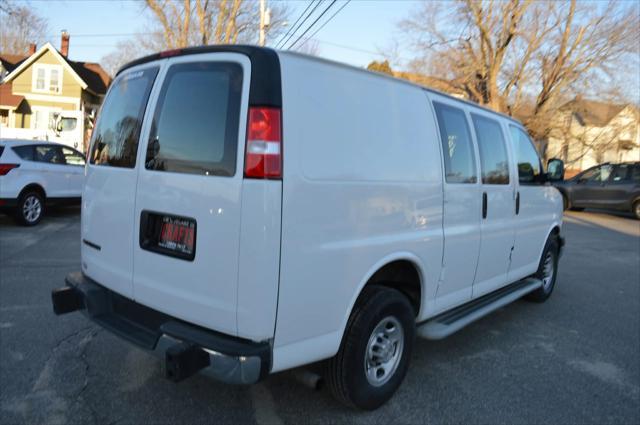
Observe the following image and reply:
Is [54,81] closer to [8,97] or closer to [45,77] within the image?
[45,77]

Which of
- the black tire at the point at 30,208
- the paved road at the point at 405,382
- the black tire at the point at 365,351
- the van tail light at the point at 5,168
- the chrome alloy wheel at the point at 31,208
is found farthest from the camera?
Answer: the chrome alloy wheel at the point at 31,208

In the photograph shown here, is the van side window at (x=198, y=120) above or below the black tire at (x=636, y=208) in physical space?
above

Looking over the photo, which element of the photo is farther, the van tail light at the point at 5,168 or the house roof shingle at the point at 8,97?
the house roof shingle at the point at 8,97

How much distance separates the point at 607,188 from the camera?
16.6 metres

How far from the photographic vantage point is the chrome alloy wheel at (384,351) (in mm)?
3253

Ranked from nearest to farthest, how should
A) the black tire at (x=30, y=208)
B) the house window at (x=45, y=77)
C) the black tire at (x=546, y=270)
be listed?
the black tire at (x=546, y=270) → the black tire at (x=30, y=208) → the house window at (x=45, y=77)

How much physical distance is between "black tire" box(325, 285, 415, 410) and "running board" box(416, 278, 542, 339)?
1.26 ft

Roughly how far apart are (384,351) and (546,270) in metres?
3.66

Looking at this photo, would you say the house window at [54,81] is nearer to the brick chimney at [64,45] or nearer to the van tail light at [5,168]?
the brick chimney at [64,45]

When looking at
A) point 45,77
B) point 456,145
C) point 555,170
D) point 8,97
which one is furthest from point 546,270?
point 45,77

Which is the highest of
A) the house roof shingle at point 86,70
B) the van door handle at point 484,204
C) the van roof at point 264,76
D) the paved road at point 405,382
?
the house roof shingle at point 86,70

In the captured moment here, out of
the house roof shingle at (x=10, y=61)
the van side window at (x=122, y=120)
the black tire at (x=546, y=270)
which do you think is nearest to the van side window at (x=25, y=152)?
the van side window at (x=122, y=120)

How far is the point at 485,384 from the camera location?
12.4 ft

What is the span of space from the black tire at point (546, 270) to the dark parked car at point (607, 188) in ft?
34.7
